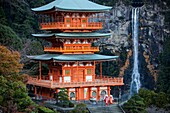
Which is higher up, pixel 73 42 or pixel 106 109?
pixel 73 42

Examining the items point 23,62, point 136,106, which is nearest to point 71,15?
point 23,62

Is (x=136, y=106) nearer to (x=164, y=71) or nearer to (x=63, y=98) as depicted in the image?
(x=63, y=98)

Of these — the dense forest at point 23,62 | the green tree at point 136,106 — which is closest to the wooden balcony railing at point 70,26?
the dense forest at point 23,62

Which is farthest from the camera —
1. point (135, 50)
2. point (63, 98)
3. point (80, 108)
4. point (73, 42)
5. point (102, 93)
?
point (135, 50)

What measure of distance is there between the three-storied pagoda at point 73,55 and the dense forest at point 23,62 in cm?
224

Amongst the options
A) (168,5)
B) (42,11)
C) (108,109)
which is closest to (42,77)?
(42,11)

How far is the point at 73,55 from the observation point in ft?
117

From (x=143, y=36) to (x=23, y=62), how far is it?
23259mm

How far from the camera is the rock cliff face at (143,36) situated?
6066 centimetres

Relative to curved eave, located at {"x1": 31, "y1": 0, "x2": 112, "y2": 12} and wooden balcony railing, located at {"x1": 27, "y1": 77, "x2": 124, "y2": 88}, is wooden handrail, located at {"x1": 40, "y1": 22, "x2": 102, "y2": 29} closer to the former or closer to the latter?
curved eave, located at {"x1": 31, "y1": 0, "x2": 112, "y2": 12}

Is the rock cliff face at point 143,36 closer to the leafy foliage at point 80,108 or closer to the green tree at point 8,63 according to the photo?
the green tree at point 8,63

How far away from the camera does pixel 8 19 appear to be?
5453 cm

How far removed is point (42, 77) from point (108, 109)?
7386 millimetres

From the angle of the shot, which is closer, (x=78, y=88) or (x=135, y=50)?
(x=78, y=88)
